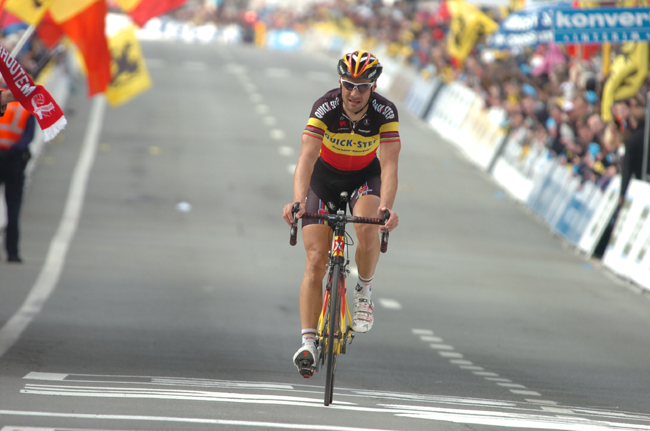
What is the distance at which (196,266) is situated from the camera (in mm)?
15656

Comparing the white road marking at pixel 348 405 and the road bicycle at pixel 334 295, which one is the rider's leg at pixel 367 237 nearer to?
the road bicycle at pixel 334 295

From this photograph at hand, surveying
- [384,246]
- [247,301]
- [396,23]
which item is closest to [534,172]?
[247,301]

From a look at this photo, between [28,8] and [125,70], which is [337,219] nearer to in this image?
[28,8]

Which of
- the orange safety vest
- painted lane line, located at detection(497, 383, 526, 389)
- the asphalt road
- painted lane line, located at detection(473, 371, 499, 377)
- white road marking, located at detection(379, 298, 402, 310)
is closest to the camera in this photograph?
the asphalt road

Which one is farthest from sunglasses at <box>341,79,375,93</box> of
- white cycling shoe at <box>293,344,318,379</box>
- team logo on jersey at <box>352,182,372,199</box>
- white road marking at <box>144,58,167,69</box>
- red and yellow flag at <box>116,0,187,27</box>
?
white road marking at <box>144,58,167,69</box>

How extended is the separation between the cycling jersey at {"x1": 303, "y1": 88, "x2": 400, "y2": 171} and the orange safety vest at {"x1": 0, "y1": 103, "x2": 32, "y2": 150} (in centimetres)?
742

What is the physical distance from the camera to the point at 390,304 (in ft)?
44.9

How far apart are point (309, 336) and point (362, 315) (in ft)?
1.76

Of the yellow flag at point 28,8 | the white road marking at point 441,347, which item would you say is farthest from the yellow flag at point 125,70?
the white road marking at point 441,347

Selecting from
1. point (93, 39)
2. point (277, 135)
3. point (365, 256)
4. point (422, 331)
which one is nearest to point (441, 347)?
point (422, 331)

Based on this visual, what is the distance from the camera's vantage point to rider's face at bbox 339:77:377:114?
298 inches

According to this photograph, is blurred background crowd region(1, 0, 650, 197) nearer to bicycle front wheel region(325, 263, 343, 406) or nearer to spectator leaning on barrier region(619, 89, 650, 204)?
spectator leaning on barrier region(619, 89, 650, 204)

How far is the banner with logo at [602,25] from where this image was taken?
15.9 m

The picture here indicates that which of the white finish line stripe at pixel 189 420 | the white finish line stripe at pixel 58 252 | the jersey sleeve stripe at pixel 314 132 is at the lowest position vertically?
the white finish line stripe at pixel 58 252
